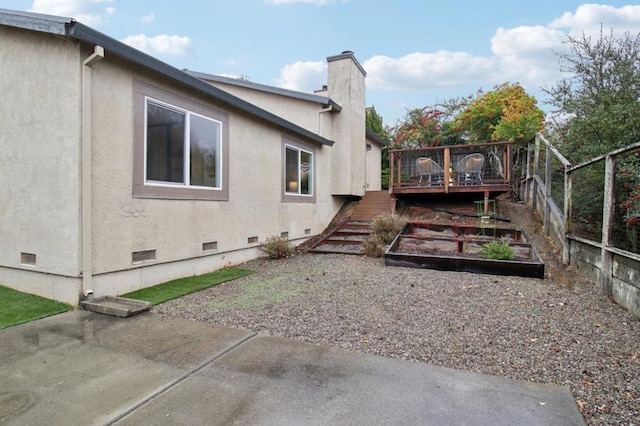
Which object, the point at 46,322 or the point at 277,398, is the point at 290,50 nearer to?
the point at 46,322

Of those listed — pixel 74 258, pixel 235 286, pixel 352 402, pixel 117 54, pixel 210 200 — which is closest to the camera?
pixel 352 402

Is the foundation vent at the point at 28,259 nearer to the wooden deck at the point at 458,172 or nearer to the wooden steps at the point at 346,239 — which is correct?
the wooden steps at the point at 346,239

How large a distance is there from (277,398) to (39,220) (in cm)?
395

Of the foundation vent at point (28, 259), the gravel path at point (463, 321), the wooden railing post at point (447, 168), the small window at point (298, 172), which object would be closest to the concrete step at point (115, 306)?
the gravel path at point (463, 321)

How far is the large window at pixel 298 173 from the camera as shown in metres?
8.85

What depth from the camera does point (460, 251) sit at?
7.05 m

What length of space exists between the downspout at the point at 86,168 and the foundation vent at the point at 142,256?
68cm

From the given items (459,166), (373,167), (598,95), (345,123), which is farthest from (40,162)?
(373,167)

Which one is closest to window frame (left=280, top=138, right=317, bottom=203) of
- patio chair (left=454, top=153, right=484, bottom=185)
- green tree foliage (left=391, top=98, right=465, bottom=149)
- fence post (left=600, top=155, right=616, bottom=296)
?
patio chair (left=454, top=153, right=484, bottom=185)

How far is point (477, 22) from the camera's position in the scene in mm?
12258

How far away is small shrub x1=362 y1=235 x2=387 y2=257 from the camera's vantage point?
296 inches

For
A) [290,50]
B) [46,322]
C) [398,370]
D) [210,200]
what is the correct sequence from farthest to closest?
1. [290,50]
2. [210,200]
3. [46,322]
4. [398,370]

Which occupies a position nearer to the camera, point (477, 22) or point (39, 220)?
point (39, 220)

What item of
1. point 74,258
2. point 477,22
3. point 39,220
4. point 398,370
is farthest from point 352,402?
point 477,22
